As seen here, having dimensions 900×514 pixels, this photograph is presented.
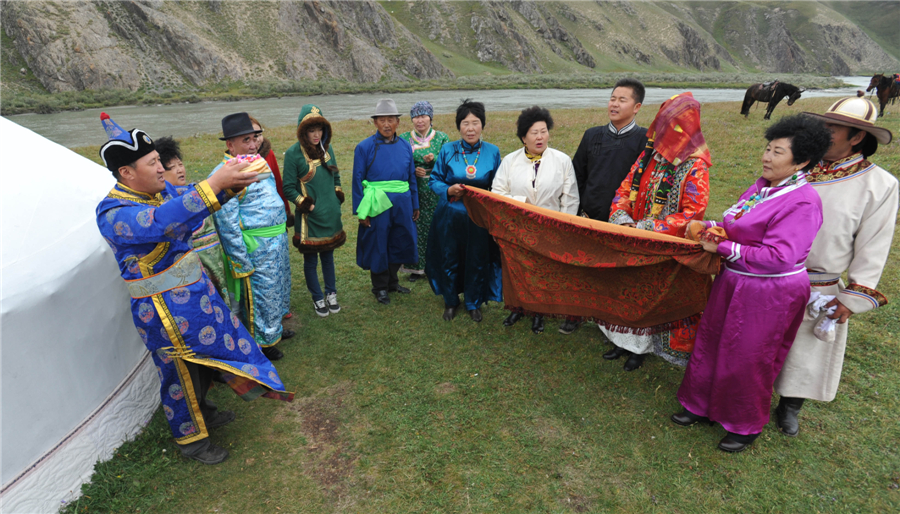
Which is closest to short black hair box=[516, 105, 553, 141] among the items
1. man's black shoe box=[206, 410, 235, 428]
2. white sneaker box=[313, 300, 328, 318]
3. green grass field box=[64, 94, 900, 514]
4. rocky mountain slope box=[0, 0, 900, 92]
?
green grass field box=[64, 94, 900, 514]

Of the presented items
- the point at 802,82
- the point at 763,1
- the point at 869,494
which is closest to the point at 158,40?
the point at 869,494

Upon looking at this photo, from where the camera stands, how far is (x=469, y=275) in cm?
474

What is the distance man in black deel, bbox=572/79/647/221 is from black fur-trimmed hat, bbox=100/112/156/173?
3.43 m

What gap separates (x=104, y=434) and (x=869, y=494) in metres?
4.98

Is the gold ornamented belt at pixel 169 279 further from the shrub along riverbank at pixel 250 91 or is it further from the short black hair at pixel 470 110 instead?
the shrub along riverbank at pixel 250 91

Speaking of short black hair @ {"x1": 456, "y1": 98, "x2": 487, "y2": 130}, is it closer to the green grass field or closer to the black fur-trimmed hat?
the green grass field

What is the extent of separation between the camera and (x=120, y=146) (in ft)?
8.11

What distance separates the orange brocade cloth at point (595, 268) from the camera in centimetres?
317

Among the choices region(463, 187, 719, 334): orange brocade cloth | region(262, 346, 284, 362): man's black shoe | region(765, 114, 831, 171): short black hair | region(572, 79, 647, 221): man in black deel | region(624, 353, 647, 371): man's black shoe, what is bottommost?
region(262, 346, 284, 362): man's black shoe

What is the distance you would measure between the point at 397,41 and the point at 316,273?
82.5 metres

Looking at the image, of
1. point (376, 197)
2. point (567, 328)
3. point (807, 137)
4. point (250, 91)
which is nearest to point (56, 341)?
point (376, 197)

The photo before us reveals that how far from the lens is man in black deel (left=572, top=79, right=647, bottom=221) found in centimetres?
384

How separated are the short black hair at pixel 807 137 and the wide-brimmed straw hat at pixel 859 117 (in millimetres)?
216

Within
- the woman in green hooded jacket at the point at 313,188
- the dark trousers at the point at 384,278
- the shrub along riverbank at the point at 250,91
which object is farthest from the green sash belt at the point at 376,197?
the shrub along riverbank at the point at 250,91
